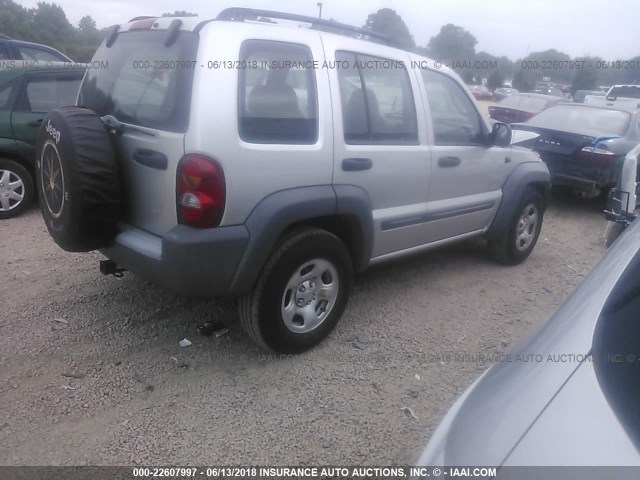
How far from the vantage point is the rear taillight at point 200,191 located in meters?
2.58

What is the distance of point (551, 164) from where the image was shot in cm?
718

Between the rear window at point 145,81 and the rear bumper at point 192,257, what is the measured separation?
0.56m

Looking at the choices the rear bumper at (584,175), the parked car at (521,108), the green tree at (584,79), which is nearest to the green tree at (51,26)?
the parked car at (521,108)

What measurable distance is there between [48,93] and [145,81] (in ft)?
11.5

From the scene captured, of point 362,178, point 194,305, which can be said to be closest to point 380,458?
point 362,178

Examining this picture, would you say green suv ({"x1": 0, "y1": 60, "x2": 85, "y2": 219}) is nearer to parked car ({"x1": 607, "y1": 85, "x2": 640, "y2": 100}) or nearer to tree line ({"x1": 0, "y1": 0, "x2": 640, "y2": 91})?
tree line ({"x1": 0, "y1": 0, "x2": 640, "y2": 91})

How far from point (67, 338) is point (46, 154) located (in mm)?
1155

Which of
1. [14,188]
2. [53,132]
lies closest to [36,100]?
[14,188]

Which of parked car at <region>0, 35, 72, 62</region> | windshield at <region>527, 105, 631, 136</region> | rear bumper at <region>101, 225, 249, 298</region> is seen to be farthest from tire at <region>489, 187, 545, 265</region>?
parked car at <region>0, 35, 72, 62</region>

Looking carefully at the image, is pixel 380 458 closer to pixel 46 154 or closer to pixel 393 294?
pixel 393 294

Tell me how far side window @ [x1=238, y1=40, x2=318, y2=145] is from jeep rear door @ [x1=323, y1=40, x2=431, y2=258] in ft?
0.59

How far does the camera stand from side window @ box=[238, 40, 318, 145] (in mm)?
2773

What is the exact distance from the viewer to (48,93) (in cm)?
580

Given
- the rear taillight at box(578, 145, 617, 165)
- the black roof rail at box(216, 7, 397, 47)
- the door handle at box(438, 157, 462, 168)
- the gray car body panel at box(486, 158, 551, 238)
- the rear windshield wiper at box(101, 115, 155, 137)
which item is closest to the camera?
the rear windshield wiper at box(101, 115, 155, 137)
